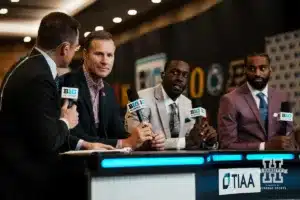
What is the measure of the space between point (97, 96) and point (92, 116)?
148 mm

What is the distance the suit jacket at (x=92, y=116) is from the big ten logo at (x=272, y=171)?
2.56 feet

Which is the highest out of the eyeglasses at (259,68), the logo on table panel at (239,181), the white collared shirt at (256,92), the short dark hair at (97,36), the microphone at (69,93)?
the short dark hair at (97,36)

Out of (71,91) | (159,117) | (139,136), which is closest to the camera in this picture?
(71,91)

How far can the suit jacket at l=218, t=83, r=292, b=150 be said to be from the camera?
353cm

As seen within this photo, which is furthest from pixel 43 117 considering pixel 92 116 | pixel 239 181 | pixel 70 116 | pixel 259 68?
pixel 259 68

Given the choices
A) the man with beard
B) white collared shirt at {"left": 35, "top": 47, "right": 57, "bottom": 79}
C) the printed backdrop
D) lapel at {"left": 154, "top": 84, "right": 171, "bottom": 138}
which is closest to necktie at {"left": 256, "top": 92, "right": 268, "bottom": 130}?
the man with beard

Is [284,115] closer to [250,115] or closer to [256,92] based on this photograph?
[250,115]

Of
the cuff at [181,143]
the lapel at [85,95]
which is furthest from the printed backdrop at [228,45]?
the lapel at [85,95]

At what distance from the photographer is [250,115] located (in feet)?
11.7

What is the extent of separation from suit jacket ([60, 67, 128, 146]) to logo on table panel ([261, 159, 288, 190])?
78 centimetres

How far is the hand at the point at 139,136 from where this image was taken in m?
2.96

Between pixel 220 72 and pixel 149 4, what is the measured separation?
2887 mm

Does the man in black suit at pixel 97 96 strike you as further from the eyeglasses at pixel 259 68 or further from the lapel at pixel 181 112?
the eyeglasses at pixel 259 68

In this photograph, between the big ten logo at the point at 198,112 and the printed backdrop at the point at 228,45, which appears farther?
the printed backdrop at the point at 228,45
